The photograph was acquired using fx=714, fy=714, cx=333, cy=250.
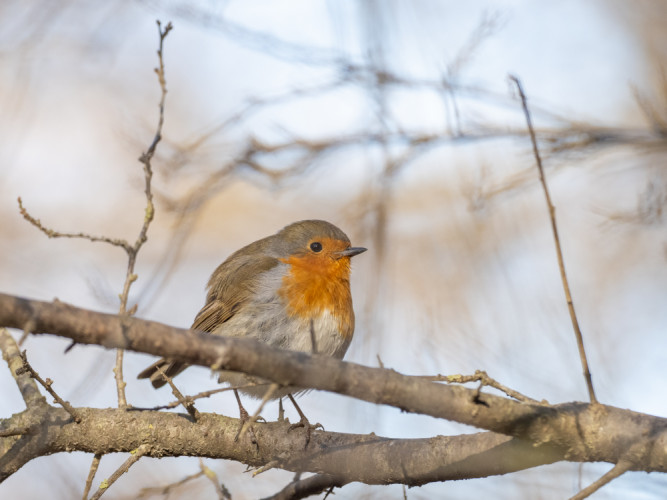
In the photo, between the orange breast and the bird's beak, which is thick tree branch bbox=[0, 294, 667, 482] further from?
the bird's beak

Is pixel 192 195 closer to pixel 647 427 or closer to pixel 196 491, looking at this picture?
pixel 196 491

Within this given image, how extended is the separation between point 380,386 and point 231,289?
2.53 metres

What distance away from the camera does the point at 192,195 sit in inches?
157

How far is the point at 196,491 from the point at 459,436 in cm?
147

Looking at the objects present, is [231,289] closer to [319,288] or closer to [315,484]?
[319,288]

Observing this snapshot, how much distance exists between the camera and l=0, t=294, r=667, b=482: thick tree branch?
1.35 metres

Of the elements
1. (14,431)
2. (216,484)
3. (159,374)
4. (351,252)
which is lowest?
(216,484)

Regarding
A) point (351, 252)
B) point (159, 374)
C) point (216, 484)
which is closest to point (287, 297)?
point (351, 252)

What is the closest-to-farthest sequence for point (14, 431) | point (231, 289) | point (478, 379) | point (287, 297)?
1. point (478, 379)
2. point (14, 431)
3. point (287, 297)
4. point (231, 289)

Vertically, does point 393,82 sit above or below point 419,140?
above

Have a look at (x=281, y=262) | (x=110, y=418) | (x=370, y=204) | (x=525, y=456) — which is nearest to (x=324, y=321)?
(x=281, y=262)

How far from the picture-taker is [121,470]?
2.30 metres

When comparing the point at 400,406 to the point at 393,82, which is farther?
the point at 393,82

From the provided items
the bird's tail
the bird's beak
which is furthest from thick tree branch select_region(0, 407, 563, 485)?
the bird's beak
